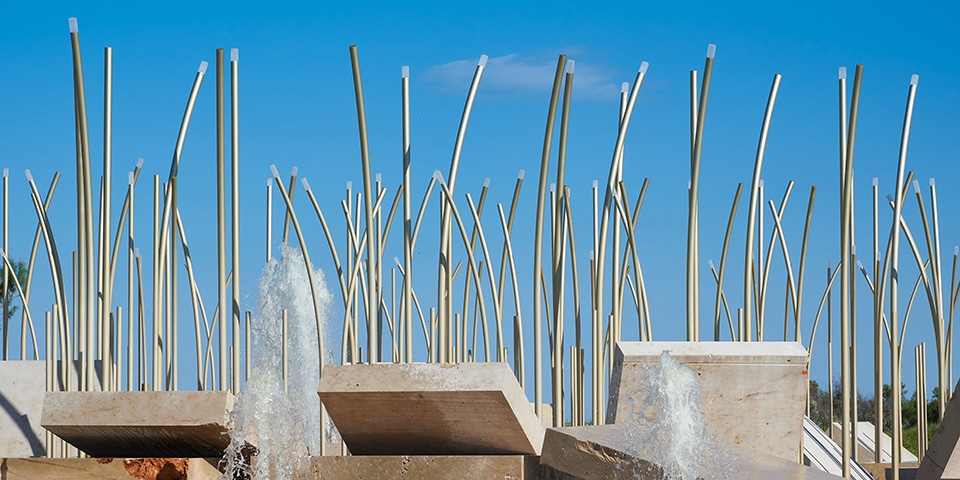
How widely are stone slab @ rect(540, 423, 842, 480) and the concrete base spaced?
234 cm

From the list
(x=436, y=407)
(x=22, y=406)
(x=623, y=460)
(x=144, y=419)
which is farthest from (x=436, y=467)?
(x=22, y=406)

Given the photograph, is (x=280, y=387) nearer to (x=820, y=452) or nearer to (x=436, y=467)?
(x=436, y=467)

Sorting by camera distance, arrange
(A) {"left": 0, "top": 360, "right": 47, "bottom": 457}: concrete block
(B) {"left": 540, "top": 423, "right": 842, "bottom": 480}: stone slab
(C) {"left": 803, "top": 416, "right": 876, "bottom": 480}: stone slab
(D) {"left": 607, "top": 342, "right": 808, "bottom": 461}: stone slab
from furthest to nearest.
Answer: (C) {"left": 803, "top": 416, "right": 876, "bottom": 480}: stone slab, (A) {"left": 0, "top": 360, "right": 47, "bottom": 457}: concrete block, (D) {"left": 607, "top": 342, "right": 808, "bottom": 461}: stone slab, (B) {"left": 540, "top": 423, "right": 842, "bottom": 480}: stone slab

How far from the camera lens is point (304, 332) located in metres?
11.7

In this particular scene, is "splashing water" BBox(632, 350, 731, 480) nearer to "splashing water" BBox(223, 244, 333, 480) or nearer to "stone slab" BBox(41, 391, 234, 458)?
"splashing water" BBox(223, 244, 333, 480)

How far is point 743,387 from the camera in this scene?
741 centimetres

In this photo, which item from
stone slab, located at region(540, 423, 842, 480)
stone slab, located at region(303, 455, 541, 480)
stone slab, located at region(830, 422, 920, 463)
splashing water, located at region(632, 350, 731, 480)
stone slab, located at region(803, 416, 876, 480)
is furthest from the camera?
stone slab, located at region(830, 422, 920, 463)

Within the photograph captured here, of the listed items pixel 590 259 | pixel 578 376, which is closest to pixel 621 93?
pixel 590 259

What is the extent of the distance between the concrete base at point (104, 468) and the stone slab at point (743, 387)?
2.73 meters

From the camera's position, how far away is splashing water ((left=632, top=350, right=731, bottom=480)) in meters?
6.21

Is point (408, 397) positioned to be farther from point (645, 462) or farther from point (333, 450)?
point (333, 450)

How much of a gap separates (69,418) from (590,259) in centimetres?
431

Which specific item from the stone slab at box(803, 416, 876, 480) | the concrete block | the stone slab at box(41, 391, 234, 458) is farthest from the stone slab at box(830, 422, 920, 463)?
the concrete block

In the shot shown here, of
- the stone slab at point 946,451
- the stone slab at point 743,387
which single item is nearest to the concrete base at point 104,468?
the stone slab at point 743,387
